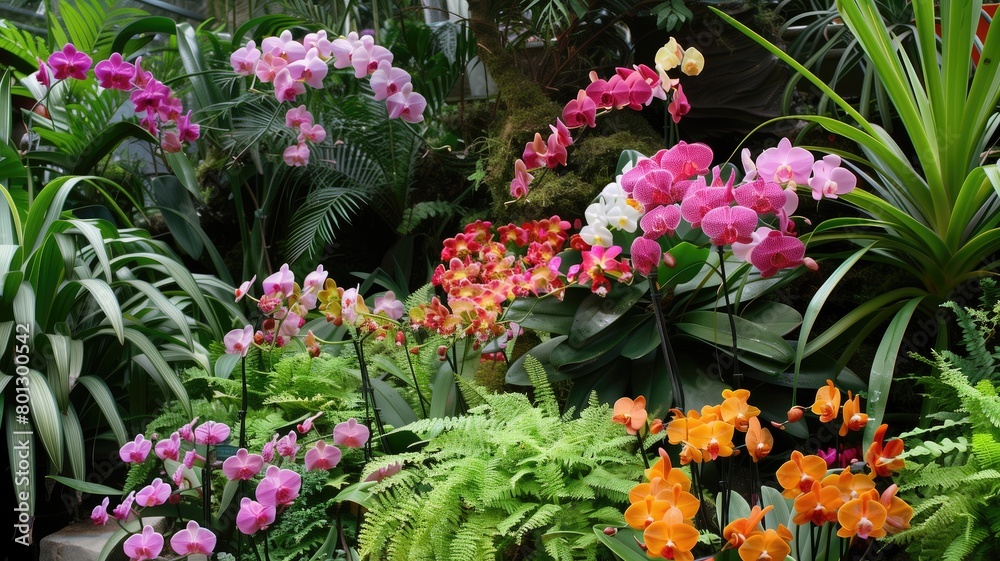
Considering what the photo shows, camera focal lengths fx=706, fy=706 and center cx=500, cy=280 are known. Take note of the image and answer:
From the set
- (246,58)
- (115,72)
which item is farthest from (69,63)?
(246,58)

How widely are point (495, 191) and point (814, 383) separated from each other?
1.44 m

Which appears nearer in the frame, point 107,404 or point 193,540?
point 193,540

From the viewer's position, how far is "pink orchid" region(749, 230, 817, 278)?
41.2 inches

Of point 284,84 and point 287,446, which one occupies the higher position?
point 284,84

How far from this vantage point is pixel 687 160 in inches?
44.6

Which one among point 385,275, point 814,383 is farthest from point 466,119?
point 814,383

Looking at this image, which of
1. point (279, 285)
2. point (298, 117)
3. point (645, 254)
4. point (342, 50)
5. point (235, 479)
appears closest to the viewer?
point (645, 254)

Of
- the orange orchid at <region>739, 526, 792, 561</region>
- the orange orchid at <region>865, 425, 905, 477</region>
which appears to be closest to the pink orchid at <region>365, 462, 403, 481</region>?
the orange orchid at <region>739, 526, 792, 561</region>

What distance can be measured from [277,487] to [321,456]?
158 mm

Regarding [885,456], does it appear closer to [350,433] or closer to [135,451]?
[350,433]

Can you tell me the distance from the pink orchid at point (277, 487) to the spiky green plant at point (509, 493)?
183 millimetres

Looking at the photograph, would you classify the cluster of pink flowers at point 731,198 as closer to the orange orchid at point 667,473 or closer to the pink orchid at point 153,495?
the orange orchid at point 667,473

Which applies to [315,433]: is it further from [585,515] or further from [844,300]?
[844,300]

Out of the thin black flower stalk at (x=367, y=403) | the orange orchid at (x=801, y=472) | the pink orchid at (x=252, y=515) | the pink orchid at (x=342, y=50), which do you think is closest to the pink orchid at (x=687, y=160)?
the orange orchid at (x=801, y=472)
